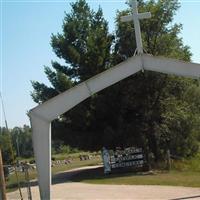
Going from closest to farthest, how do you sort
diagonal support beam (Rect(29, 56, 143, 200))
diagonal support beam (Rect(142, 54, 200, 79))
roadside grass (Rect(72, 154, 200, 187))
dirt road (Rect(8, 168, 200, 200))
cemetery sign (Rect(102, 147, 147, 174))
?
diagonal support beam (Rect(29, 56, 143, 200)) < diagonal support beam (Rect(142, 54, 200, 79)) < dirt road (Rect(8, 168, 200, 200)) < roadside grass (Rect(72, 154, 200, 187)) < cemetery sign (Rect(102, 147, 147, 174))

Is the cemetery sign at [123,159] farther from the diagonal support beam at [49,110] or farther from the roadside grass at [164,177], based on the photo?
the diagonal support beam at [49,110]

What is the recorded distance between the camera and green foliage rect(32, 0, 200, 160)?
32469 millimetres

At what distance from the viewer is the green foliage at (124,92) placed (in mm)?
32469

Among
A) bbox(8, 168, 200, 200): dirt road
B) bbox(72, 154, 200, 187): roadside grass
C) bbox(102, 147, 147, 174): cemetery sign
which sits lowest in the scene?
bbox(8, 168, 200, 200): dirt road

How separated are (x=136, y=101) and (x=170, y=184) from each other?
10824 mm

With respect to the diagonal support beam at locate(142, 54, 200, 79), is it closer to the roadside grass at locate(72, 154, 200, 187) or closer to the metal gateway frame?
the metal gateway frame

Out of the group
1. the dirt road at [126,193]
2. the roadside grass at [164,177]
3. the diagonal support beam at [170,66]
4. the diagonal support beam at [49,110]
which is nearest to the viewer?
the diagonal support beam at [49,110]

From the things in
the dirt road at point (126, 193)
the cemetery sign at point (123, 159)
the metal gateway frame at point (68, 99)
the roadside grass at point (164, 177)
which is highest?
the metal gateway frame at point (68, 99)

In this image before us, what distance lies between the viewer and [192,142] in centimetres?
3644

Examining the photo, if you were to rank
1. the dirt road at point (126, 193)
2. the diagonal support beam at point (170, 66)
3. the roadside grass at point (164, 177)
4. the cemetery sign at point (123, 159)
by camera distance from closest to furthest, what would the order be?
the diagonal support beam at point (170, 66)
the dirt road at point (126, 193)
the roadside grass at point (164, 177)
the cemetery sign at point (123, 159)

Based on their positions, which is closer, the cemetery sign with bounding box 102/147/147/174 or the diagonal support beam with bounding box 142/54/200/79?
the diagonal support beam with bounding box 142/54/200/79

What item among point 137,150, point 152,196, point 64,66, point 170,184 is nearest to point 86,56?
point 64,66

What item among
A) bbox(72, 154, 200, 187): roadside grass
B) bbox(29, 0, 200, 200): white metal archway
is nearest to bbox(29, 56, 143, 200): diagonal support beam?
bbox(29, 0, 200, 200): white metal archway

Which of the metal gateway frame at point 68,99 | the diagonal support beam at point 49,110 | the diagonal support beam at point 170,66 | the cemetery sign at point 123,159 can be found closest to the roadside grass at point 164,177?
the cemetery sign at point 123,159
